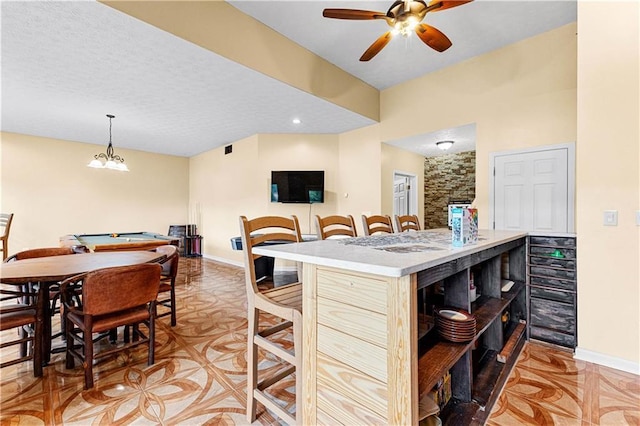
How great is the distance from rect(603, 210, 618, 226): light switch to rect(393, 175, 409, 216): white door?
3.42 meters

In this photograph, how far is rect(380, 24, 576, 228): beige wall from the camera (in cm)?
307

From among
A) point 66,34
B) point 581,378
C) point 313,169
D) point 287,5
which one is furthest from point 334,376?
point 313,169

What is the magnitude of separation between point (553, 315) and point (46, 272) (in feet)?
13.2

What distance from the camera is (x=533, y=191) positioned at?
3.27 metres

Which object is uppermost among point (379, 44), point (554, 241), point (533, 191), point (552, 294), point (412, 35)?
point (412, 35)

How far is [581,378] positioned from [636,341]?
0.51 metres

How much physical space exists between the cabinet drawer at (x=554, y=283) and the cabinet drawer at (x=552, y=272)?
35 mm

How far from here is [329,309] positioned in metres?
1.18

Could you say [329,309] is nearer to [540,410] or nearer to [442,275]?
[442,275]

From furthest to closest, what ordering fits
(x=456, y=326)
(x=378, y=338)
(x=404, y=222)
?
1. (x=404, y=222)
2. (x=456, y=326)
3. (x=378, y=338)

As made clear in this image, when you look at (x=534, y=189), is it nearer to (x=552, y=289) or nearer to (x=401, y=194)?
(x=552, y=289)

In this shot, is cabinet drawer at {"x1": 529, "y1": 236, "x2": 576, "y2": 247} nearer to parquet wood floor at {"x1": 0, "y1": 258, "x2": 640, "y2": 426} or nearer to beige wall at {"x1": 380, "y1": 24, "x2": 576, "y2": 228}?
parquet wood floor at {"x1": 0, "y1": 258, "x2": 640, "y2": 426}

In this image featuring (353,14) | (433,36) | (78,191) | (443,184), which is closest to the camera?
(353,14)

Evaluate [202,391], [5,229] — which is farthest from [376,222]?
[5,229]
